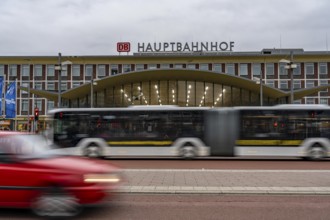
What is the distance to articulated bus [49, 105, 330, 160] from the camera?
2244 cm

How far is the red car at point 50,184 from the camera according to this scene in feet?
23.7

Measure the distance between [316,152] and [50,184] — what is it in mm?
18035

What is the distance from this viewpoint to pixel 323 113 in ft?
74.0

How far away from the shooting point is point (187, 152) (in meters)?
22.9

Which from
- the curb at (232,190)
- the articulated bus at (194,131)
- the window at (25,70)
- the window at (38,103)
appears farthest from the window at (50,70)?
the curb at (232,190)

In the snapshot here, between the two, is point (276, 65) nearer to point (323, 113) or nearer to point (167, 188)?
point (323, 113)

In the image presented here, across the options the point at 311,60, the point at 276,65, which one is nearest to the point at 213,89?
the point at 276,65

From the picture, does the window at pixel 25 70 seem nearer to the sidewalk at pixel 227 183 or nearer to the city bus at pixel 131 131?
the city bus at pixel 131 131

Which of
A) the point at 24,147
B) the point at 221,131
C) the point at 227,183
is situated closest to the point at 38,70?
the point at 221,131

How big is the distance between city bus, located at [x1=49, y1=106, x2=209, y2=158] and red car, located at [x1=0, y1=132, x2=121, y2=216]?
50.5ft

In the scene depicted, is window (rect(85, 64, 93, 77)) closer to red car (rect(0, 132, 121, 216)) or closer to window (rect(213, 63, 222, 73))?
window (rect(213, 63, 222, 73))

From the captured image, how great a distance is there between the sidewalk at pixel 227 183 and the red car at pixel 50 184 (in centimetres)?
212

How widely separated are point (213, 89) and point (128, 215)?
56.1 metres

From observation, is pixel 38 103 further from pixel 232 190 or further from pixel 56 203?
pixel 56 203
